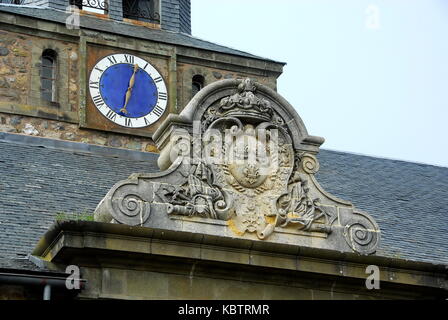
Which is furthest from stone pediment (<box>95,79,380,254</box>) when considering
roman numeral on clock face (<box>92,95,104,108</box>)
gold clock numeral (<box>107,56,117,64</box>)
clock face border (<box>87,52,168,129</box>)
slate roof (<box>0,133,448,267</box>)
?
gold clock numeral (<box>107,56,117,64</box>)

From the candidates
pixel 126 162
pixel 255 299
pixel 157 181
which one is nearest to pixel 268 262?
pixel 255 299

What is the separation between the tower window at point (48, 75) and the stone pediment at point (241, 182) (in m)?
5.74

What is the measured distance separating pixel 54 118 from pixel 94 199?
3983 mm

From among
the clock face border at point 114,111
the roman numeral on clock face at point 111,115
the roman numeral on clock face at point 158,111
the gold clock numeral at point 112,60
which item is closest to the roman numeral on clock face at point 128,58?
the clock face border at point 114,111

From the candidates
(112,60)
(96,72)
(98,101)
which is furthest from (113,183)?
(112,60)

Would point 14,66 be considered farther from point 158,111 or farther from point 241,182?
point 241,182

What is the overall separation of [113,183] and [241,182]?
3.60m

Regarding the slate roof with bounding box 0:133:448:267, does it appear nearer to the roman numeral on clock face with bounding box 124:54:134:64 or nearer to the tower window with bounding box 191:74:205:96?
the roman numeral on clock face with bounding box 124:54:134:64

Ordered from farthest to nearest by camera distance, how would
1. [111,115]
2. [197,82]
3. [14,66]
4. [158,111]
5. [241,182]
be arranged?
1. [197,82]
2. [158,111]
3. [111,115]
4. [14,66]
5. [241,182]

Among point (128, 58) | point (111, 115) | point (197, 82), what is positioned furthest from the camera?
point (197, 82)

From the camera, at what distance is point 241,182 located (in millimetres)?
22422

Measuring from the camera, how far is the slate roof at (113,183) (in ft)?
75.9

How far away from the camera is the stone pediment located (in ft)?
71.3
